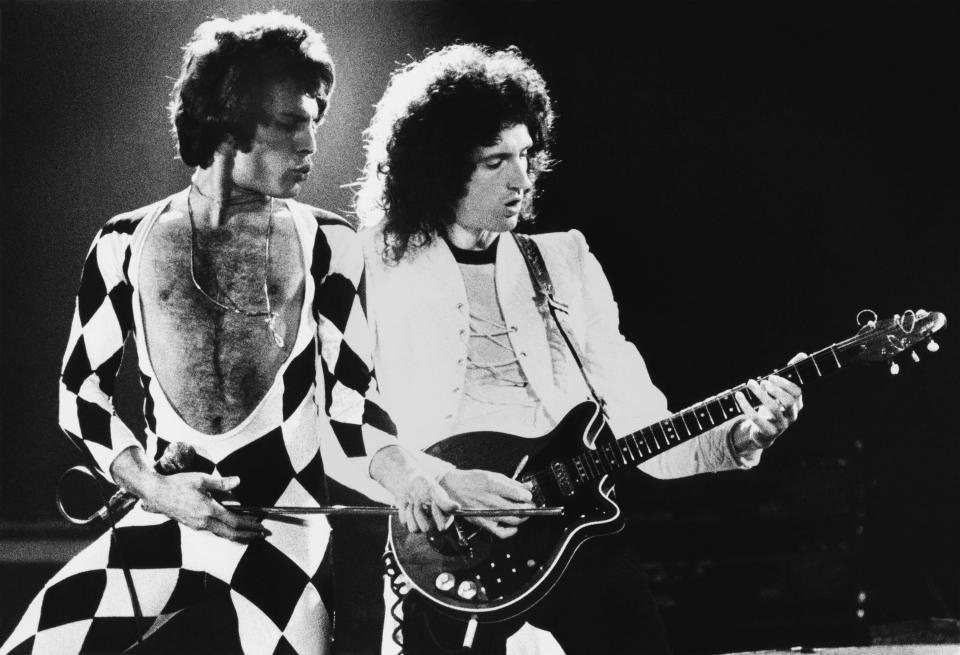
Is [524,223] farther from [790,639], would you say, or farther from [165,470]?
[790,639]

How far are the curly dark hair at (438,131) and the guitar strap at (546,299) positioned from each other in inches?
4.2

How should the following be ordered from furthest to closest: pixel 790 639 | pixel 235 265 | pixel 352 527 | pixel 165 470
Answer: pixel 790 639
pixel 352 527
pixel 235 265
pixel 165 470

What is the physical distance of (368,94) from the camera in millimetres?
2824

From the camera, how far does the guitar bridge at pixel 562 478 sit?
8.23 feet

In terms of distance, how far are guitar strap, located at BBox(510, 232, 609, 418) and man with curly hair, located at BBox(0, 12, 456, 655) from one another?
485 millimetres

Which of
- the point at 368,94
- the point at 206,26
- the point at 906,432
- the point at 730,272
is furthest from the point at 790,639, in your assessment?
the point at 206,26

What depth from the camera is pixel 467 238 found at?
2.77 meters

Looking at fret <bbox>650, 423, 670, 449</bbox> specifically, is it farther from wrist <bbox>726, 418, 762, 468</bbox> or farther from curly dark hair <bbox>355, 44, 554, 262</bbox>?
curly dark hair <bbox>355, 44, 554, 262</bbox>

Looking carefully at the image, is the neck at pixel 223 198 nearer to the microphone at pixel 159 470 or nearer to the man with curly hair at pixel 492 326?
the man with curly hair at pixel 492 326

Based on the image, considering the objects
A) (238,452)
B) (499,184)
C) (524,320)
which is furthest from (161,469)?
(499,184)

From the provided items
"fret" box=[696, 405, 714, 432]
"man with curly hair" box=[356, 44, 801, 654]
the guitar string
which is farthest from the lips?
"fret" box=[696, 405, 714, 432]

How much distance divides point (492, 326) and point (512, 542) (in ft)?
1.85

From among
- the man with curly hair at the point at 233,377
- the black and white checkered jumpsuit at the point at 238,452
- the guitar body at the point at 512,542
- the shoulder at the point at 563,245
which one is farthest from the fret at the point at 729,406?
the black and white checkered jumpsuit at the point at 238,452

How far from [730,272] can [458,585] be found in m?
1.21
